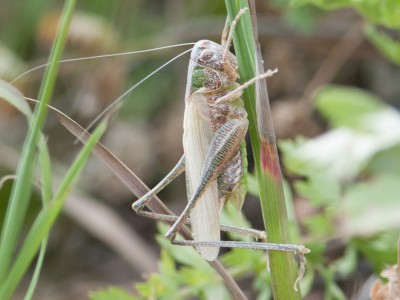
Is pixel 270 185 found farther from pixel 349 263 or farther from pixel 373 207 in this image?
pixel 373 207

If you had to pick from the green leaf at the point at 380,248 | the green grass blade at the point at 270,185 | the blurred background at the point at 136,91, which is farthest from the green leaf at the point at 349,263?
the blurred background at the point at 136,91

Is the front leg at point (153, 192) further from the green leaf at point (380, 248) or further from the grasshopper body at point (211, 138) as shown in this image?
the green leaf at point (380, 248)

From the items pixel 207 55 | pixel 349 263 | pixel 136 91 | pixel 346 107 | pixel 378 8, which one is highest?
pixel 136 91

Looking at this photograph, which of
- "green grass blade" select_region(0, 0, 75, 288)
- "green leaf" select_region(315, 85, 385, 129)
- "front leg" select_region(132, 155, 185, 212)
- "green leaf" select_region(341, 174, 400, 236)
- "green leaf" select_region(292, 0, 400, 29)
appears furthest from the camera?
"green leaf" select_region(315, 85, 385, 129)

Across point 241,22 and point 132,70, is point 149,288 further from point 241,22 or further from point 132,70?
point 132,70

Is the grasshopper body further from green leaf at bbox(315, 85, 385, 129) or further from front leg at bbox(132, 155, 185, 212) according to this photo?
green leaf at bbox(315, 85, 385, 129)

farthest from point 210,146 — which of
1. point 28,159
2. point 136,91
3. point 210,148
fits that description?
point 136,91

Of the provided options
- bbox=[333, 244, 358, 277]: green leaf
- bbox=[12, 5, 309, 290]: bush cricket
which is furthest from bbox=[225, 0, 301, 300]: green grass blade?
bbox=[333, 244, 358, 277]: green leaf
